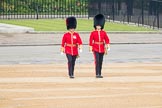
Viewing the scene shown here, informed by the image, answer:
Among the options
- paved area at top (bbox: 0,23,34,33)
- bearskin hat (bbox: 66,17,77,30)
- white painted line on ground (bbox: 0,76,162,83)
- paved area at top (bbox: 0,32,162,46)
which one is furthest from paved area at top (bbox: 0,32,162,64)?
white painted line on ground (bbox: 0,76,162,83)

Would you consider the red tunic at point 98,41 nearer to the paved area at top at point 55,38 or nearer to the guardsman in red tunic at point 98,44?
the guardsman in red tunic at point 98,44

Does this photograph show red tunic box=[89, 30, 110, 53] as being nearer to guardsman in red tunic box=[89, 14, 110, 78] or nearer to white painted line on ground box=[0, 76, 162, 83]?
guardsman in red tunic box=[89, 14, 110, 78]

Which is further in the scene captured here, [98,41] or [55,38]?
[55,38]

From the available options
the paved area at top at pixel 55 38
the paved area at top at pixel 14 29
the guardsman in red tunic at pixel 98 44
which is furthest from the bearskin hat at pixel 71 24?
the paved area at top at pixel 14 29

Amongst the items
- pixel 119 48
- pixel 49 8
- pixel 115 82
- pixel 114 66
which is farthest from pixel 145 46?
pixel 49 8

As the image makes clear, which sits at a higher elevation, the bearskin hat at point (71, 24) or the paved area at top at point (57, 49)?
the bearskin hat at point (71, 24)

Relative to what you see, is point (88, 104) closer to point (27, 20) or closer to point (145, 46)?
point (145, 46)

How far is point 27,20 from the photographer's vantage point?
1486 inches

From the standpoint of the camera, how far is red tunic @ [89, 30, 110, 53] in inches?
667

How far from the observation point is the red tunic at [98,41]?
17.0 metres

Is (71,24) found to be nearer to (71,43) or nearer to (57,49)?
(71,43)

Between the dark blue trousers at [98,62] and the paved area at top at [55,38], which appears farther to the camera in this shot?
the paved area at top at [55,38]

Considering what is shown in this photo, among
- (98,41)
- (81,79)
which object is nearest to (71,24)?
(98,41)

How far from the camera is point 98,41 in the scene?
17.0 m
